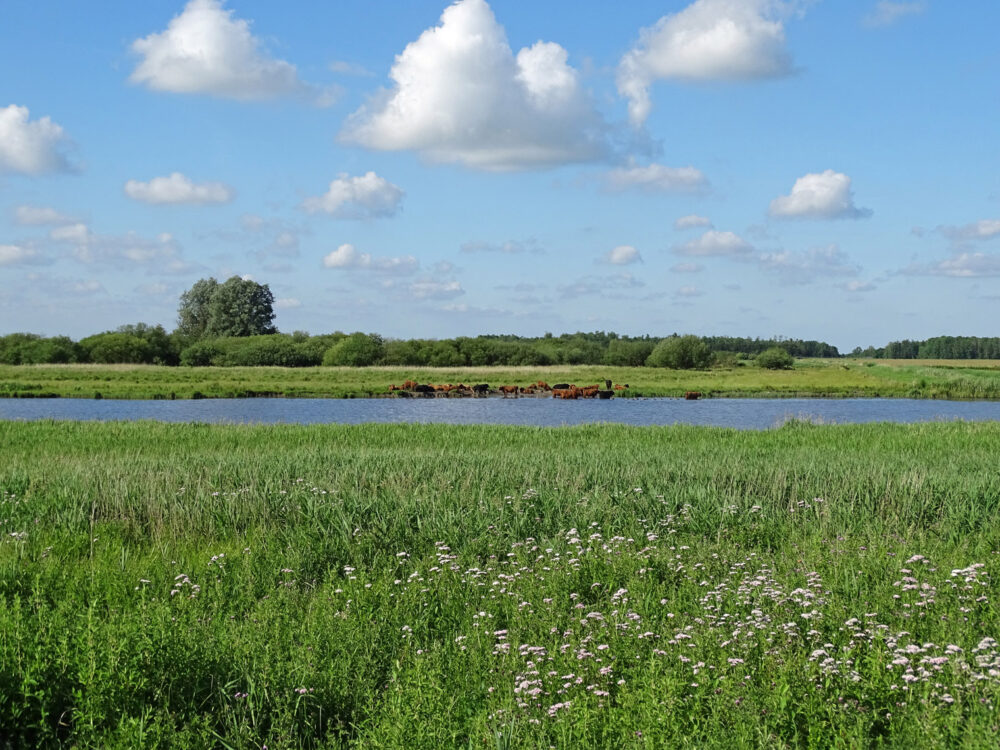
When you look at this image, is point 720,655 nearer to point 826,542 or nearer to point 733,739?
point 733,739

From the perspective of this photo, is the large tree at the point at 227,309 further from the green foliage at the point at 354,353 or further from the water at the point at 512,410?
the water at the point at 512,410

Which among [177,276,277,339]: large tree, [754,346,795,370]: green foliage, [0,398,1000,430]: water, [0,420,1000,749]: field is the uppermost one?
[177,276,277,339]: large tree

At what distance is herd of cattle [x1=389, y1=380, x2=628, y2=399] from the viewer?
53.4 m

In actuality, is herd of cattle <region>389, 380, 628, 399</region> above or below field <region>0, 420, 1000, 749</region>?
above

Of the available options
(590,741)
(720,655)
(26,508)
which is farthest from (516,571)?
(26,508)

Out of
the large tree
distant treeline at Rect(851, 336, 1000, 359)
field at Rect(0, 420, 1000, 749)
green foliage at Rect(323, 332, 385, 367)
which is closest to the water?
field at Rect(0, 420, 1000, 749)

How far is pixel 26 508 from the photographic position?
11.9 metres

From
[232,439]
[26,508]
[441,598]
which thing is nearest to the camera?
[441,598]

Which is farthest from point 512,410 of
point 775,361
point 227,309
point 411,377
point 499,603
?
point 227,309

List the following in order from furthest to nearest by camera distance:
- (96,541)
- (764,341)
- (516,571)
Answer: (764,341)
(96,541)
(516,571)

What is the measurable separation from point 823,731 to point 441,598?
12.4 feet

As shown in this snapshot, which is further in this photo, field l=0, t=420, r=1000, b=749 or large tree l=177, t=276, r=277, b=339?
large tree l=177, t=276, r=277, b=339

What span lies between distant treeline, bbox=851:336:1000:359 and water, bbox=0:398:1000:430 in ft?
380

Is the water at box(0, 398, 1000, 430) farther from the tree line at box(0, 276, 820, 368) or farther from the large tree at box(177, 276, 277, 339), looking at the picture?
the large tree at box(177, 276, 277, 339)
